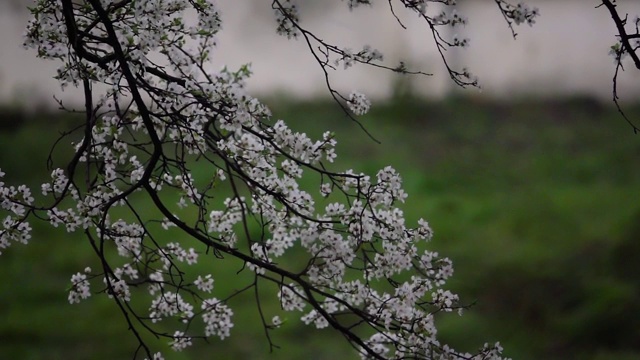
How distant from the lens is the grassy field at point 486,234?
15.5 feet

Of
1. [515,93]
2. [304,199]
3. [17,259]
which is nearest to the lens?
[304,199]

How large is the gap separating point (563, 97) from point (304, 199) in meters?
5.79

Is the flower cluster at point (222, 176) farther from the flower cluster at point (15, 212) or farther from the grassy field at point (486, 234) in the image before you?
the grassy field at point (486, 234)

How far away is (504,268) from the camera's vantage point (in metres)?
5.29

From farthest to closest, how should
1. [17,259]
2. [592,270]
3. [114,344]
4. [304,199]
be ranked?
[17,259] → [592,270] → [114,344] → [304,199]

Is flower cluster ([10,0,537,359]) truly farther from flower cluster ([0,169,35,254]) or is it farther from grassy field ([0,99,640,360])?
grassy field ([0,99,640,360])

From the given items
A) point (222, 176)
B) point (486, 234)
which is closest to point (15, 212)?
point (222, 176)

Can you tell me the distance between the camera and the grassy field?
4719 millimetres

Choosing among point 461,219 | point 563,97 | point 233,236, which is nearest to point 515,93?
point 563,97

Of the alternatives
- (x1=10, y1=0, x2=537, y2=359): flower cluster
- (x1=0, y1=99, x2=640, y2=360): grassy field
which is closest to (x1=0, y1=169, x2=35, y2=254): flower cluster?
(x1=10, y1=0, x2=537, y2=359): flower cluster

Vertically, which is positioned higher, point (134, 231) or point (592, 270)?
point (592, 270)

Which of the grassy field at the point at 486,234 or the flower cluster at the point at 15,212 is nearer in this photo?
the flower cluster at the point at 15,212

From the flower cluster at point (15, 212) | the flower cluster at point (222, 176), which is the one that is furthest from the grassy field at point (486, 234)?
the flower cluster at point (15, 212)

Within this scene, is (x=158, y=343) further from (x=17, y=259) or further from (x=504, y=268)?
(x=504, y=268)
